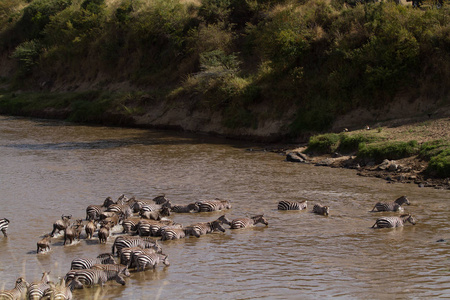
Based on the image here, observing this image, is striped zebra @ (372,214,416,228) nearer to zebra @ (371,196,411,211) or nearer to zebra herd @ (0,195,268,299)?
zebra @ (371,196,411,211)

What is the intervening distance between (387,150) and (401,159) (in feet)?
1.96

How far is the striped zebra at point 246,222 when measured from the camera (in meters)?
13.5

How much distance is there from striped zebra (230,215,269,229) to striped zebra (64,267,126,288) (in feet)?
13.3

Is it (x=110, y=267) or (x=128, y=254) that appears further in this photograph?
(x=128, y=254)

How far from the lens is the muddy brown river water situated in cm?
994

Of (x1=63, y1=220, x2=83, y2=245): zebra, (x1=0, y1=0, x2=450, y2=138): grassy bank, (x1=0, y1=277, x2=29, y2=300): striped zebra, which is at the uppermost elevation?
(x1=0, y1=0, x2=450, y2=138): grassy bank

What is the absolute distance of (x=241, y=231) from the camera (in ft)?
43.8

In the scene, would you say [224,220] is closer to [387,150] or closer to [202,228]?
[202,228]

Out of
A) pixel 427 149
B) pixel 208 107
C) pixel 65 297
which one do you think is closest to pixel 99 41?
pixel 208 107

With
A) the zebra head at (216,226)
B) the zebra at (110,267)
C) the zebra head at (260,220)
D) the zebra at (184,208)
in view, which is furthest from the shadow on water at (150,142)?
the zebra at (110,267)

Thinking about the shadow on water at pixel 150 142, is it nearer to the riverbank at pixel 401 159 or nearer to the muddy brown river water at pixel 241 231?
the muddy brown river water at pixel 241 231

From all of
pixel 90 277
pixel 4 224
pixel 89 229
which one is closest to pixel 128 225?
pixel 89 229

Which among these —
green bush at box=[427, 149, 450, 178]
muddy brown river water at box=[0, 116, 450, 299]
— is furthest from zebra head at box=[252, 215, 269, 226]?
green bush at box=[427, 149, 450, 178]

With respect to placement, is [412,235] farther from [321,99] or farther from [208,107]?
[208,107]
